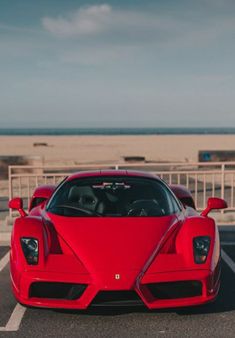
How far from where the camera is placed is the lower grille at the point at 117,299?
13.6 feet

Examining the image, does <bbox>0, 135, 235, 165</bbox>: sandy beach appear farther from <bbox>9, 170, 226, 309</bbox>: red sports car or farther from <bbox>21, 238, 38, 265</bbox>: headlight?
<bbox>21, 238, 38, 265</bbox>: headlight

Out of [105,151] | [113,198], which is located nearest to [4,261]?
[113,198]

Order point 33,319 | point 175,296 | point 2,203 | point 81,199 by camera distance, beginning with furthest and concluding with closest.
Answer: point 2,203 < point 81,199 < point 33,319 < point 175,296

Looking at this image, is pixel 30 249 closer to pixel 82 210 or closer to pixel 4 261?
pixel 82 210

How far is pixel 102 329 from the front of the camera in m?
4.36

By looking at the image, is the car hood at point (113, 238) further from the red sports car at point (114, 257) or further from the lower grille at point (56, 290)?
the lower grille at point (56, 290)

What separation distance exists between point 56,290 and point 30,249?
1.63ft

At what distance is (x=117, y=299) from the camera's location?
4.17 metres

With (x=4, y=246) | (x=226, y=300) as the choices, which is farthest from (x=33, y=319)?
(x=4, y=246)

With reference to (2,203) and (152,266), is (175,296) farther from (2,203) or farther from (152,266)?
(2,203)

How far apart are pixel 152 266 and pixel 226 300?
1.23 metres

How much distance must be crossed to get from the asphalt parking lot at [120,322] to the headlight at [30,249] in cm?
55

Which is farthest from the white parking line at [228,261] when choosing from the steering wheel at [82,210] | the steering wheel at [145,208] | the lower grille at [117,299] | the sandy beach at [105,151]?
the sandy beach at [105,151]

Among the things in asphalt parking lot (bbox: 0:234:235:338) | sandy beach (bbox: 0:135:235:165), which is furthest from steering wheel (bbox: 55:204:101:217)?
sandy beach (bbox: 0:135:235:165)
